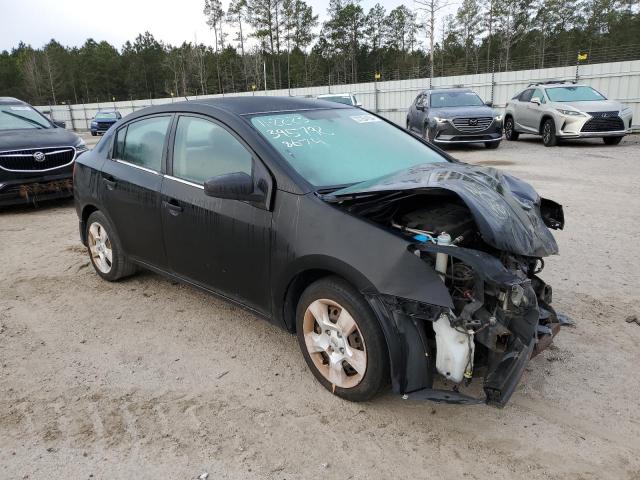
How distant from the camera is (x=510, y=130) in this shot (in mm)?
16719

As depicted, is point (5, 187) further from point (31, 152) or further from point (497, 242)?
point (497, 242)

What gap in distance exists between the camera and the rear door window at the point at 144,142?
13.4 feet

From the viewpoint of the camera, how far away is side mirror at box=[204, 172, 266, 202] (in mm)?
3127

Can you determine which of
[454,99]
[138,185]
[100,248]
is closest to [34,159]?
[100,248]

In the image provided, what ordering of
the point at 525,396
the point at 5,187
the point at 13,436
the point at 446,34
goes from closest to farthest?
the point at 13,436 < the point at 525,396 < the point at 5,187 < the point at 446,34

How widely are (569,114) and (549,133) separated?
878 mm

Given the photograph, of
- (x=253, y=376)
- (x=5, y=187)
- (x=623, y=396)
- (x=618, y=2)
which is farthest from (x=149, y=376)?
(x=618, y=2)

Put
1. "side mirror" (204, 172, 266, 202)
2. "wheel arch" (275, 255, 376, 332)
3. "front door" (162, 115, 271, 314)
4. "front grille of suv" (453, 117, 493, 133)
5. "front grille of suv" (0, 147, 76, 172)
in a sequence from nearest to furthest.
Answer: "wheel arch" (275, 255, 376, 332) → "side mirror" (204, 172, 266, 202) → "front door" (162, 115, 271, 314) → "front grille of suv" (0, 147, 76, 172) → "front grille of suv" (453, 117, 493, 133)

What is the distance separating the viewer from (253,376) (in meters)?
3.34

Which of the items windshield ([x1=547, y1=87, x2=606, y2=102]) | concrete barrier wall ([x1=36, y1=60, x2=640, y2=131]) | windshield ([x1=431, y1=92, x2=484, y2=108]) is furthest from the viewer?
concrete barrier wall ([x1=36, y1=60, x2=640, y2=131])

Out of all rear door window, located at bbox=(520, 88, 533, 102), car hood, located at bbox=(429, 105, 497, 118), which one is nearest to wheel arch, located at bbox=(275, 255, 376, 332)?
car hood, located at bbox=(429, 105, 497, 118)

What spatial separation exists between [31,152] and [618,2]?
63879mm

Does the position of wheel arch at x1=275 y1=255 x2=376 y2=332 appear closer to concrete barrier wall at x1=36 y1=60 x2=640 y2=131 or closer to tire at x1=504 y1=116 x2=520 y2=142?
tire at x1=504 y1=116 x2=520 y2=142

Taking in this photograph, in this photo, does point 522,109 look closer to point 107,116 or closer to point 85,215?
point 85,215
